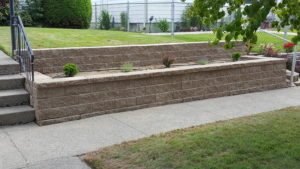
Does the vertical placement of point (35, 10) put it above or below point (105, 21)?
above

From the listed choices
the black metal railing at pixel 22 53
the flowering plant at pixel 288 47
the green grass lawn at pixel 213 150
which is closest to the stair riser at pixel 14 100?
the black metal railing at pixel 22 53

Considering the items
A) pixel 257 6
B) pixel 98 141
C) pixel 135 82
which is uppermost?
pixel 257 6

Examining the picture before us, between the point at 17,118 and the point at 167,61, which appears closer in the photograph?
the point at 17,118

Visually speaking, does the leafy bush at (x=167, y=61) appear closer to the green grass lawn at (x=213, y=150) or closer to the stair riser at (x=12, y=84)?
the green grass lawn at (x=213, y=150)

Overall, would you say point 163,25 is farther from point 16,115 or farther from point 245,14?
point 245,14

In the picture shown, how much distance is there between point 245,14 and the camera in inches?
141

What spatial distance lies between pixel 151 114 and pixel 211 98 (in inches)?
72.3

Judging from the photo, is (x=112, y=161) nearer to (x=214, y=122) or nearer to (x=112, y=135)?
(x=112, y=135)

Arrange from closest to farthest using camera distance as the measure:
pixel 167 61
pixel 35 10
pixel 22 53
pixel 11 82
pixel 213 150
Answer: pixel 213 150 < pixel 11 82 < pixel 22 53 < pixel 167 61 < pixel 35 10

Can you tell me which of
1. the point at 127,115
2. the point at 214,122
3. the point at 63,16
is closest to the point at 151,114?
the point at 127,115

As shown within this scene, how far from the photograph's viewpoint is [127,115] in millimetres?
6555

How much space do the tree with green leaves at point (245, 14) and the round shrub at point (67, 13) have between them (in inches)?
382

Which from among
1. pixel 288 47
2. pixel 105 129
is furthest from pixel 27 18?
pixel 105 129

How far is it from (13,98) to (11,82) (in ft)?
1.69
